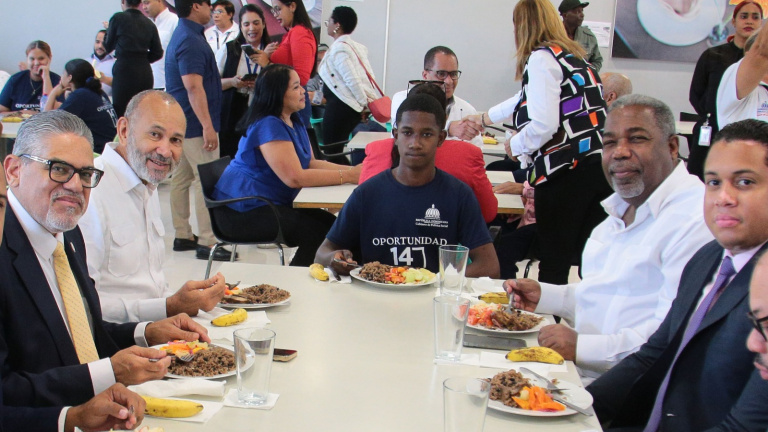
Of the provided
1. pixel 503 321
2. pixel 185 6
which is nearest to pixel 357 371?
pixel 503 321

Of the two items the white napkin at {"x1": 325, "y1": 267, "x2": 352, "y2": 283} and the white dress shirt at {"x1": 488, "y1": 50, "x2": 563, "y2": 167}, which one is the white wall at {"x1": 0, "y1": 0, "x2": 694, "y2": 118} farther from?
the white napkin at {"x1": 325, "y1": 267, "x2": 352, "y2": 283}

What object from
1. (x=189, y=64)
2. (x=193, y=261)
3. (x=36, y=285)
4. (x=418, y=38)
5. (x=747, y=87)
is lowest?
(x=193, y=261)

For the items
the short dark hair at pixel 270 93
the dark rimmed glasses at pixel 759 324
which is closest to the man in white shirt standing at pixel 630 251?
the dark rimmed glasses at pixel 759 324

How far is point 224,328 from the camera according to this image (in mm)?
2076

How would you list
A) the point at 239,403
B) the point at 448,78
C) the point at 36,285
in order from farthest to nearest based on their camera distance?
the point at 448,78 → the point at 36,285 → the point at 239,403

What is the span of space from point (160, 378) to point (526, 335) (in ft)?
3.51

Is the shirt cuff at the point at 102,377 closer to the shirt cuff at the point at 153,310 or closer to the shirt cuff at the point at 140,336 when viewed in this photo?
the shirt cuff at the point at 140,336

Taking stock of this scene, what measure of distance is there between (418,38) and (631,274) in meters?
7.28

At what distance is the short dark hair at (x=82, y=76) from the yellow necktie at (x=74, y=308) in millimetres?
4622

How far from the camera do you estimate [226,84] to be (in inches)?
250

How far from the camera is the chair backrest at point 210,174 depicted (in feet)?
14.1

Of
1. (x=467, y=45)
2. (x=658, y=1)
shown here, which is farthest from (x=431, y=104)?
(x=658, y=1)

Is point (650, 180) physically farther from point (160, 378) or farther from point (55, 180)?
point (55, 180)

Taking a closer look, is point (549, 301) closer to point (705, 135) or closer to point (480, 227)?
point (480, 227)
